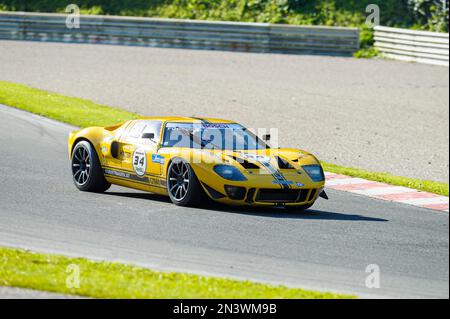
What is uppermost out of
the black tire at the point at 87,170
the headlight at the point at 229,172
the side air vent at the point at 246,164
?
the side air vent at the point at 246,164

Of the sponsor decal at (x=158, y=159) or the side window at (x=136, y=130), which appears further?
the side window at (x=136, y=130)

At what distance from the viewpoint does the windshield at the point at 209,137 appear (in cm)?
1265

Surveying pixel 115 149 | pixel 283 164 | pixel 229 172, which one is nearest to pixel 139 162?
pixel 115 149

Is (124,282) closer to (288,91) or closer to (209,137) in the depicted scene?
(209,137)

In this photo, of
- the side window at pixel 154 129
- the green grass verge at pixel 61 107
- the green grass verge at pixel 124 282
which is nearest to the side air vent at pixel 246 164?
the side window at pixel 154 129

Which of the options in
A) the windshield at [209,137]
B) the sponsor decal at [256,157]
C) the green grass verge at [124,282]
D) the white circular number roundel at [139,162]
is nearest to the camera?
the green grass verge at [124,282]

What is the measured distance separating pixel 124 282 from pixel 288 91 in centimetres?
1756

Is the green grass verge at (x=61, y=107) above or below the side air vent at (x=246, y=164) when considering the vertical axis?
below

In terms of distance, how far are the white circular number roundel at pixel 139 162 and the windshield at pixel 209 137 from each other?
35 centimetres

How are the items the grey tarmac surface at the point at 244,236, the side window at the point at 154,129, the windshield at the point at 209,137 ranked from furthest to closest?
the side window at the point at 154,129
the windshield at the point at 209,137
the grey tarmac surface at the point at 244,236

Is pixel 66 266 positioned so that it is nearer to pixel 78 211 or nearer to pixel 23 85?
pixel 78 211

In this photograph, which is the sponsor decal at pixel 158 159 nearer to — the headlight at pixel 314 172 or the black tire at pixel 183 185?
the black tire at pixel 183 185

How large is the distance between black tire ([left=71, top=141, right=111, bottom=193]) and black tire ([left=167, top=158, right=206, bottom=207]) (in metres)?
1.58
